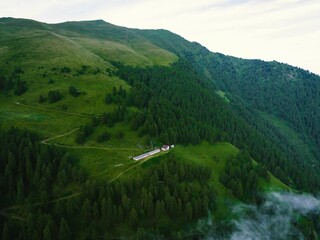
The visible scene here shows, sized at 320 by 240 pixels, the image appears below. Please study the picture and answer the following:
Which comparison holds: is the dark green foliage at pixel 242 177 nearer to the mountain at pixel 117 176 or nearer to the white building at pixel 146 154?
the mountain at pixel 117 176

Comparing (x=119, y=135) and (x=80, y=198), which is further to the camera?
(x=119, y=135)

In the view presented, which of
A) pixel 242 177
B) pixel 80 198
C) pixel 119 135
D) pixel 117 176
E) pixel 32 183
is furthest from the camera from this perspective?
pixel 119 135

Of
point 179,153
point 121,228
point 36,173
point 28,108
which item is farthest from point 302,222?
point 28,108

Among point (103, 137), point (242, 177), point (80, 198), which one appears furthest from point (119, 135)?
point (242, 177)

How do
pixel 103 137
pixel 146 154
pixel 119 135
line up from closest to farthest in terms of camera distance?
pixel 146 154 → pixel 103 137 → pixel 119 135

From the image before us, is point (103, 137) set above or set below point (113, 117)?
below

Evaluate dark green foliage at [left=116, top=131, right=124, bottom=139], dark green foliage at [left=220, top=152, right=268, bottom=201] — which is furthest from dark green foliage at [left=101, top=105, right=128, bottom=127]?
dark green foliage at [left=220, top=152, right=268, bottom=201]

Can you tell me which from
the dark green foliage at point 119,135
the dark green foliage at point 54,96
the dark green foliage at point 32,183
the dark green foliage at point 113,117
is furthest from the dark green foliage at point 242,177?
the dark green foliage at point 54,96

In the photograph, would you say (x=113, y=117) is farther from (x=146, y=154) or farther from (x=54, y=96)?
(x=54, y=96)

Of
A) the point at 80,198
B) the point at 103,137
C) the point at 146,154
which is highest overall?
the point at 103,137

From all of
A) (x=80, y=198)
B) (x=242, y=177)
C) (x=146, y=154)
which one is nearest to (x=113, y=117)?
(x=146, y=154)

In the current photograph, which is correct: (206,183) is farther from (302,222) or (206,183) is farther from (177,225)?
(302,222)
